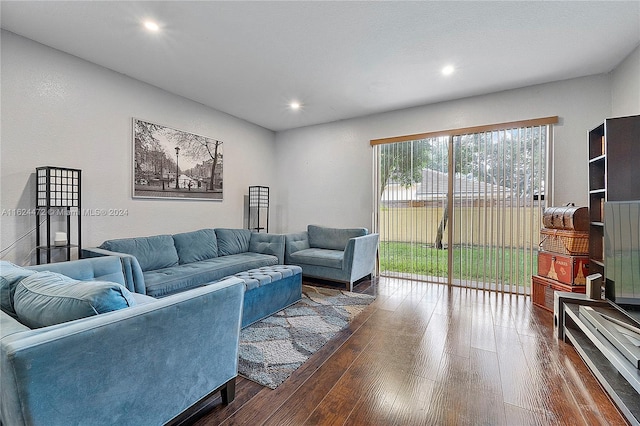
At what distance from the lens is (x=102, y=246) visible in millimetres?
2941

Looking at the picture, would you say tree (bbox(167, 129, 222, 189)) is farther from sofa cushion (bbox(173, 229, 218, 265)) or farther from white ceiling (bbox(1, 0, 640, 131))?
sofa cushion (bbox(173, 229, 218, 265))

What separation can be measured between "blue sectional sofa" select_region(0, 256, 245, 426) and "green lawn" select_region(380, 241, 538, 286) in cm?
340

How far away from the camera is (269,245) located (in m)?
4.29

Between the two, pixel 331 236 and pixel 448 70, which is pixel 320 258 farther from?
pixel 448 70

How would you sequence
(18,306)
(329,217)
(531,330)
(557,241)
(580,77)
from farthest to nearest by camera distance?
(329,217) → (580,77) → (557,241) → (531,330) → (18,306)

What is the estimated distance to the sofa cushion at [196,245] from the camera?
11.6 ft

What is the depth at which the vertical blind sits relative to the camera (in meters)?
3.58

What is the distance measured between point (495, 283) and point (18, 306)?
4.51 metres

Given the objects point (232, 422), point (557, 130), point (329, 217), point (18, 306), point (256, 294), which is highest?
point (557, 130)

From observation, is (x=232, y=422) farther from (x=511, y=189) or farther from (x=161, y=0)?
(x=511, y=189)

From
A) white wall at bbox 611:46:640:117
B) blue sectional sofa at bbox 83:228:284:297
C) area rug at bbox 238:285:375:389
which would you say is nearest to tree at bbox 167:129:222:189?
blue sectional sofa at bbox 83:228:284:297

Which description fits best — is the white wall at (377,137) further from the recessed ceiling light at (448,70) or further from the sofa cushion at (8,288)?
the sofa cushion at (8,288)

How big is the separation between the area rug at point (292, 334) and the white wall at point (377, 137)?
1899mm

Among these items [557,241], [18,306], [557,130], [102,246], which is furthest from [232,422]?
[557,130]
